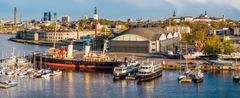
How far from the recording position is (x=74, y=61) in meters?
24.4

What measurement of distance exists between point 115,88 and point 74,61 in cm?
697

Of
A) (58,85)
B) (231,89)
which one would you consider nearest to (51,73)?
(58,85)

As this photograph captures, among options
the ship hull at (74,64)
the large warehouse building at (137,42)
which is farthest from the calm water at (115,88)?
the large warehouse building at (137,42)

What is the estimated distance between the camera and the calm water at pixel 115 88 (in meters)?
16.4

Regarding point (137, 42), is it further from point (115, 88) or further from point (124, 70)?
point (115, 88)

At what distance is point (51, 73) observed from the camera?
2134 cm

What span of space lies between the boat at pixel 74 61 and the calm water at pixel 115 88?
2.53 meters

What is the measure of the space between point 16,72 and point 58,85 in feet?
11.3

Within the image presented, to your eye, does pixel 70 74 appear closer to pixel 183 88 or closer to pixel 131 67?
pixel 131 67

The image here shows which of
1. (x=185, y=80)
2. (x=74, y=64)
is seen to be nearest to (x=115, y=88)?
(x=185, y=80)

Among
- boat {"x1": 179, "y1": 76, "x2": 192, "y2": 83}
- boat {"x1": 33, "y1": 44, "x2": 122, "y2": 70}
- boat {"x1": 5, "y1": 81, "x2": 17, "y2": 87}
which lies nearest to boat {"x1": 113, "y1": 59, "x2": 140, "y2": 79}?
boat {"x1": 33, "y1": 44, "x2": 122, "y2": 70}

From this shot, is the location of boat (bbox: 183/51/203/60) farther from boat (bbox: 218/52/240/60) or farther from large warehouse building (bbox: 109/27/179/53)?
large warehouse building (bbox: 109/27/179/53)

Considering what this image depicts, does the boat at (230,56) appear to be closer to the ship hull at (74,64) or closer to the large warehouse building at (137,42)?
the large warehouse building at (137,42)

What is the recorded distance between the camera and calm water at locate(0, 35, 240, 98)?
16.4 metres
